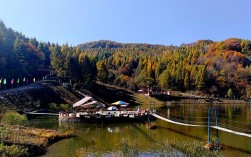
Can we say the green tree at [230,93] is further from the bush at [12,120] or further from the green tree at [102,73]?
the bush at [12,120]

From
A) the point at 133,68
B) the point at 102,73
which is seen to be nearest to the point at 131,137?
the point at 102,73

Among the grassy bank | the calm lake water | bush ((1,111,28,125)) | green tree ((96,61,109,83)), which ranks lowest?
the calm lake water

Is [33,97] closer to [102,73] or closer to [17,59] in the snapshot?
[17,59]

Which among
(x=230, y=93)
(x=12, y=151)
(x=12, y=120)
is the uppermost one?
(x=12, y=120)

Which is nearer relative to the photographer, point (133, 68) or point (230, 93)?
point (230, 93)

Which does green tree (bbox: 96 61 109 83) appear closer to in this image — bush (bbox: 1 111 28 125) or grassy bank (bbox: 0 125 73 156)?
bush (bbox: 1 111 28 125)

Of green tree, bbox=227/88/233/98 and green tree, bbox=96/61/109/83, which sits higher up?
green tree, bbox=96/61/109/83

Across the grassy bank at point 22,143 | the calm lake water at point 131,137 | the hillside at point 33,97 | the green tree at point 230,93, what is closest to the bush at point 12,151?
the grassy bank at point 22,143

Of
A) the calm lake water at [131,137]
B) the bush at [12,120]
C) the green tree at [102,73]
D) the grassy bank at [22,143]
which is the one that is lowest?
the calm lake water at [131,137]

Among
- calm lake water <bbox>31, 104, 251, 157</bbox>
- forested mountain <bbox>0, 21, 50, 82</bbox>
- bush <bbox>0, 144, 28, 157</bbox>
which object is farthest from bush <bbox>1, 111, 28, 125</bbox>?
forested mountain <bbox>0, 21, 50, 82</bbox>

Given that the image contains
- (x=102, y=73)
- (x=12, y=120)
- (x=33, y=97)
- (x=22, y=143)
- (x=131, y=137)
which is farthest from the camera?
(x=102, y=73)

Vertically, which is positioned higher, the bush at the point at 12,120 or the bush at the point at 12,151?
the bush at the point at 12,120

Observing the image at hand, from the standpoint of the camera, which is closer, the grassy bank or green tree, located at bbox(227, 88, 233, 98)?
the grassy bank

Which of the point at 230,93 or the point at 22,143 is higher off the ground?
the point at 230,93
